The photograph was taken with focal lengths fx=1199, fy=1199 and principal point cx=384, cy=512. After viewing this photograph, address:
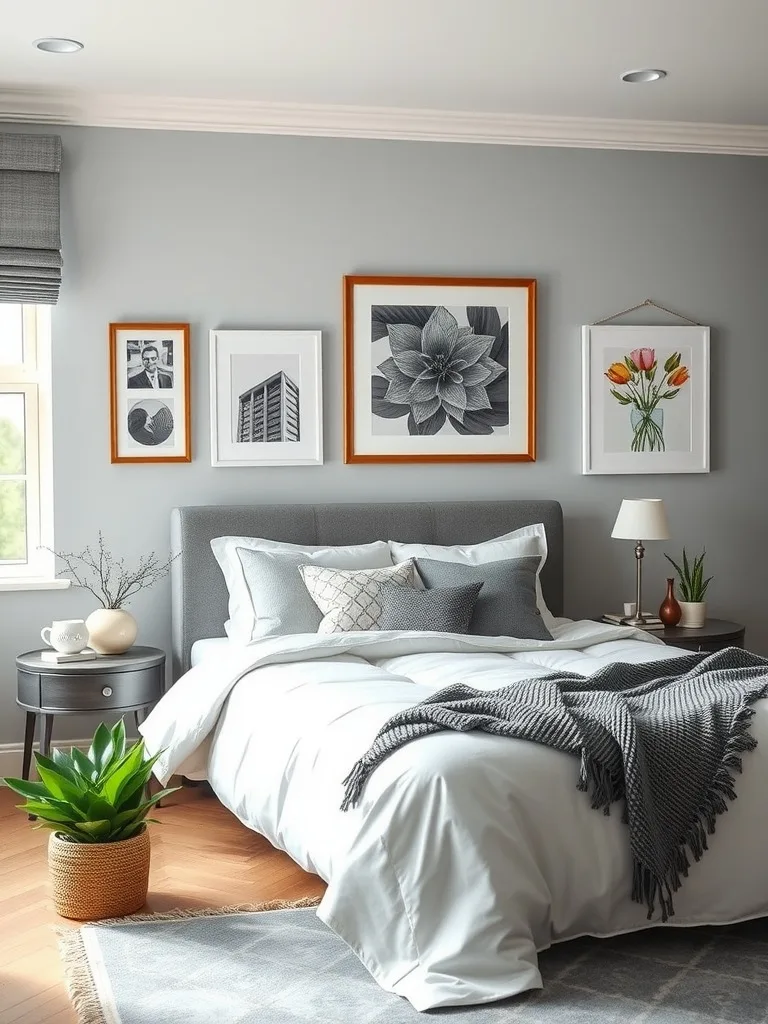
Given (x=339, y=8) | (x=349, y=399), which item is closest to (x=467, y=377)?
(x=349, y=399)

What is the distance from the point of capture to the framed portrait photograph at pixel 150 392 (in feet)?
16.0

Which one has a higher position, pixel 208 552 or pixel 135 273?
pixel 135 273

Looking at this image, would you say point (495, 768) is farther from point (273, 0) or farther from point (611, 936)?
point (273, 0)

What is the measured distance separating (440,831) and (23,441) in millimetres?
2995

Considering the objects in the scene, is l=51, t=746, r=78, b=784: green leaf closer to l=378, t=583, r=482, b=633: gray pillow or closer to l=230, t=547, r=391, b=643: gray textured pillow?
l=230, t=547, r=391, b=643: gray textured pillow

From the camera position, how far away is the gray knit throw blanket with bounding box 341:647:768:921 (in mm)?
2762

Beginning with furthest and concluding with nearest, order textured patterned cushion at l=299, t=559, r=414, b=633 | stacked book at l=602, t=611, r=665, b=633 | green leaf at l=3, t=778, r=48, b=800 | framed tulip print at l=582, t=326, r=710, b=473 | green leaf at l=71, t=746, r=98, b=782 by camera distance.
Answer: framed tulip print at l=582, t=326, r=710, b=473, stacked book at l=602, t=611, r=665, b=633, textured patterned cushion at l=299, t=559, r=414, b=633, green leaf at l=71, t=746, r=98, b=782, green leaf at l=3, t=778, r=48, b=800

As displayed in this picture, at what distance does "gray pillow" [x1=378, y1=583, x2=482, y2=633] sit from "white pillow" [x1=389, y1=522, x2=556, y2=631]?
400mm

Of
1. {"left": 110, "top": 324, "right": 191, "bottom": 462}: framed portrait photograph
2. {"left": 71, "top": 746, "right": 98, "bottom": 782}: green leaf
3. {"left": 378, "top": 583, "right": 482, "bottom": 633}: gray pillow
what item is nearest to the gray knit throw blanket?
{"left": 71, "top": 746, "right": 98, "bottom": 782}: green leaf

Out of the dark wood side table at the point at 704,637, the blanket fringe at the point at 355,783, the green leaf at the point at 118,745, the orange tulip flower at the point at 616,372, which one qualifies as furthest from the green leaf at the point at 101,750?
the orange tulip flower at the point at 616,372

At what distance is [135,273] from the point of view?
192 inches

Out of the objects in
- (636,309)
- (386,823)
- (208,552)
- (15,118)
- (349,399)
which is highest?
(15,118)

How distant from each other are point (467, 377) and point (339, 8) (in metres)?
1.72

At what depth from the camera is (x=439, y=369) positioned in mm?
5141
